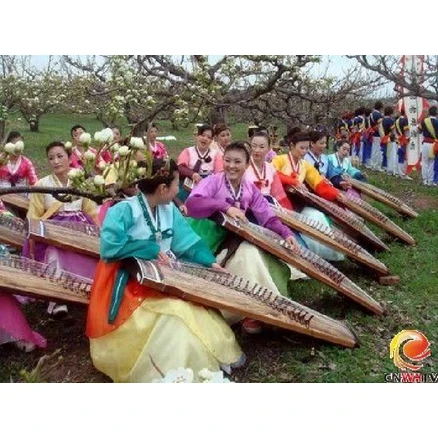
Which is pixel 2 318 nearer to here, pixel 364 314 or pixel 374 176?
pixel 364 314

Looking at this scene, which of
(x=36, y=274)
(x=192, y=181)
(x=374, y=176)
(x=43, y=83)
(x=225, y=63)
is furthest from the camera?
(x=374, y=176)

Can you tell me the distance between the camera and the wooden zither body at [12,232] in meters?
3.48

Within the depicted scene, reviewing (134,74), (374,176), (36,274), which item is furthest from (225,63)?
(374,176)

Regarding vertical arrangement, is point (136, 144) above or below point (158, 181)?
above

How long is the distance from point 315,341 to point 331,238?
1.17m

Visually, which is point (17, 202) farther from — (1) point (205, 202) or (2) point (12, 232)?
(1) point (205, 202)

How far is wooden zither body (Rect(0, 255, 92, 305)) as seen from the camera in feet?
8.81

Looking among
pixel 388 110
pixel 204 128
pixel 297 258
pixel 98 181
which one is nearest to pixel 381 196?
pixel 388 110

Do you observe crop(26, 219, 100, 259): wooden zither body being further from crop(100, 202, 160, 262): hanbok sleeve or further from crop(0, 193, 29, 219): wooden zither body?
crop(0, 193, 29, 219): wooden zither body

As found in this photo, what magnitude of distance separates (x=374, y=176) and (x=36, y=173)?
3813 millimetres

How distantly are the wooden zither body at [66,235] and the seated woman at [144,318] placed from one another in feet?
1.84

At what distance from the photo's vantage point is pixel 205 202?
337 centimetres

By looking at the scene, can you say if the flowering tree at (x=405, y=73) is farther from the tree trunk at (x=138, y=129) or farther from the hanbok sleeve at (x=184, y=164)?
the hanbok sleeve at (x=184, y=164)

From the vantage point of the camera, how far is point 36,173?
4.34 metres
